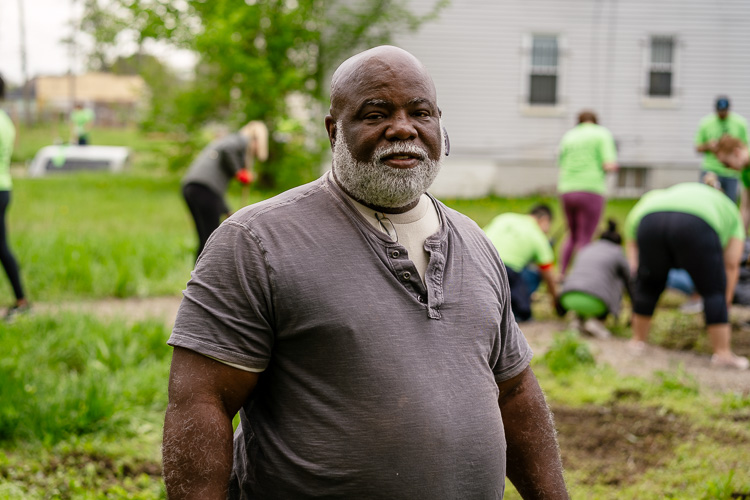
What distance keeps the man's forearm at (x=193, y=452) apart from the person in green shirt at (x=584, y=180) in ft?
27.1

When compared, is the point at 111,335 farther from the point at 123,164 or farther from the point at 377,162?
the point at 123,164

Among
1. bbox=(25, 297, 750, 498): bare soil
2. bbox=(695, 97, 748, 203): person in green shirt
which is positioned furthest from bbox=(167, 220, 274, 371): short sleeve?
bbox=(695, 97, 748, 203): person in green shirt

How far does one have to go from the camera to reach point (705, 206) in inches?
245

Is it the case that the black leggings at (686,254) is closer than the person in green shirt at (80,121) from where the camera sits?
Yes

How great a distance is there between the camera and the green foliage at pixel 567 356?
6.41m

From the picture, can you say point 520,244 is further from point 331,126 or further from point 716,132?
point 331,126

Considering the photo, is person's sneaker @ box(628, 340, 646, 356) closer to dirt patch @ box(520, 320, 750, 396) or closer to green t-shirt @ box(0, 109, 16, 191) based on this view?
dirt patch @ box(520, 320, 750, 396)

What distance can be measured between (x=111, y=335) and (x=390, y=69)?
4621mm

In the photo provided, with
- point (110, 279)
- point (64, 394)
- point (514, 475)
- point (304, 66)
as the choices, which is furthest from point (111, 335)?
point (304, 66)

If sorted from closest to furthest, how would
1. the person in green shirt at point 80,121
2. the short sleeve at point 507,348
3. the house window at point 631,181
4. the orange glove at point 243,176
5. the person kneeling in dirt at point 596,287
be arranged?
the short sleeve at point 507,348 < the person kneeling in dirt at point 596,287 < the orange glove at point 243,176 < the house window at point 631,181 < the person in green shirt at point 80,121

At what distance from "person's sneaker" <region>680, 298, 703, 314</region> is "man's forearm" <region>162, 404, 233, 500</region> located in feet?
25.1

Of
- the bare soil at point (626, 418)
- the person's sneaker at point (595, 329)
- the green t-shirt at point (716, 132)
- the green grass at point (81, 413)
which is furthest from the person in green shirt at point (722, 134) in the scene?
the green grass at point (81, 413)

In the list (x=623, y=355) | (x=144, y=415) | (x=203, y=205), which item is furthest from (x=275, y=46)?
(x=144, y=415)

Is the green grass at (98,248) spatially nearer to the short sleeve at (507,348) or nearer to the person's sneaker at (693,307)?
the person's sneaker at (693,307)
